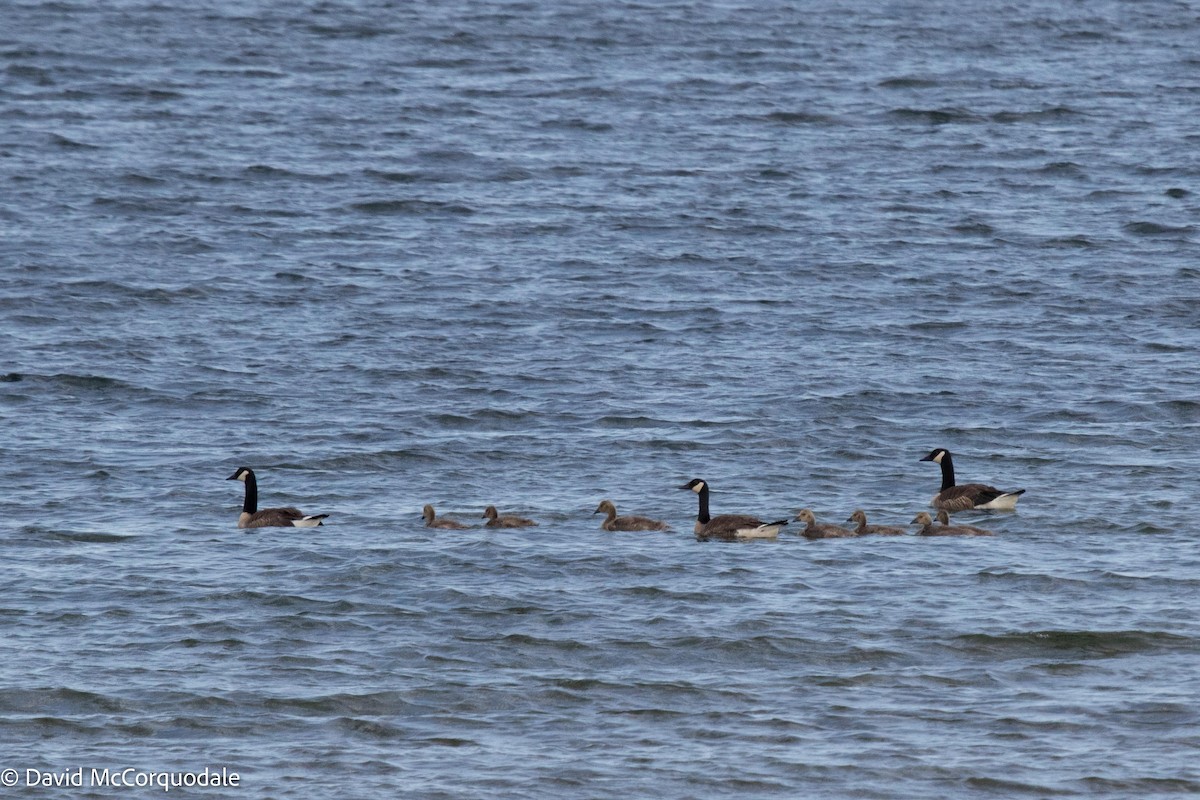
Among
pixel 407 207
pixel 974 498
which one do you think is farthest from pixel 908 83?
pixel 974 498

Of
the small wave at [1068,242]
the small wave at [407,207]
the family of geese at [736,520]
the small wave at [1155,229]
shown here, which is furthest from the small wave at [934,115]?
the family of geese at [736,520]

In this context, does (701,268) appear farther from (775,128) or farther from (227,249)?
(775,128)

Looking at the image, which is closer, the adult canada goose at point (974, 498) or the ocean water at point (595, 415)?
the ocean water at point (595, 415)

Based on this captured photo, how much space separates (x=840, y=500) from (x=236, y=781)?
9.77m

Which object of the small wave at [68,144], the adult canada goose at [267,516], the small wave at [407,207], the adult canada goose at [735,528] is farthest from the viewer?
the small wave at [68,144]

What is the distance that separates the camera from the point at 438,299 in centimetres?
3369

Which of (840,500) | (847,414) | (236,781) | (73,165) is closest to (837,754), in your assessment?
(236,781)

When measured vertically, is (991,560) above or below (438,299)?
below

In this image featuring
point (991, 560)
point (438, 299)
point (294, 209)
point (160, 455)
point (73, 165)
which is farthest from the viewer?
point (73, 165)

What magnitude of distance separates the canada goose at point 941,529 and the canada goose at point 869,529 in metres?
0.22

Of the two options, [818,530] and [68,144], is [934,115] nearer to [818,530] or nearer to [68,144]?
[68,144]

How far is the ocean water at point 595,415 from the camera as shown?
16062 millimetres

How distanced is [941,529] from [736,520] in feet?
7.39

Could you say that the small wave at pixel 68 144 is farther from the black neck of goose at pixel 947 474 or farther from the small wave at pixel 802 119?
the black neck of goose at pixel 947 474
